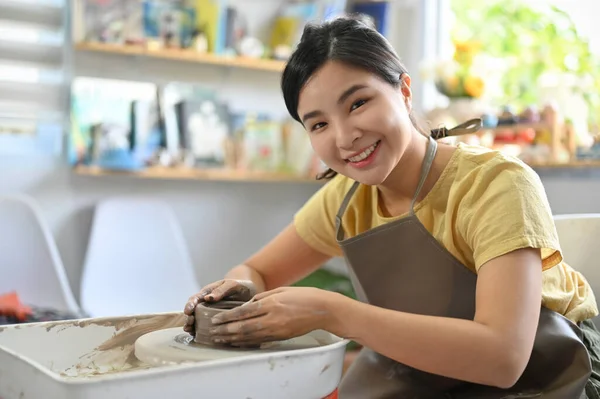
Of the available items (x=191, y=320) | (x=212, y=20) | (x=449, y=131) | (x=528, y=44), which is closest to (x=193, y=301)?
(x=191, y=320)

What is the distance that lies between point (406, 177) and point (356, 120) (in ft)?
0.58

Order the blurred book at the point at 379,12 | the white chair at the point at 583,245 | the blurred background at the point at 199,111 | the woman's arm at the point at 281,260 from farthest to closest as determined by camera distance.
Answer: the blurred book at the point at 379,12
the blurred background at the point at 199,111
the woman's arm at the point at 281,260
the white chair at the point at 583,245

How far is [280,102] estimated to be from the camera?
344cm

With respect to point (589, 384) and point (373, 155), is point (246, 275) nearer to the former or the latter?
point (373, 155)

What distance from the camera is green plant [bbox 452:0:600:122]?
280 cm

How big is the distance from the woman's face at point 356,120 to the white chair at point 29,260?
1726mm

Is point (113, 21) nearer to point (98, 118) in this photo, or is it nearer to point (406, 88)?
point (98, 118)

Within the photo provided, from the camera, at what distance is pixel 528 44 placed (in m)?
3.02

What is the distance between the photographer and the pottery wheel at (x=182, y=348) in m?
0.97

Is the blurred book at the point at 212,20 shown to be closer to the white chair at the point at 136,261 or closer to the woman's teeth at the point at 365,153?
the white chair at the point at 136,261

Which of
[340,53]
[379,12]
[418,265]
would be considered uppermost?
[379,12]

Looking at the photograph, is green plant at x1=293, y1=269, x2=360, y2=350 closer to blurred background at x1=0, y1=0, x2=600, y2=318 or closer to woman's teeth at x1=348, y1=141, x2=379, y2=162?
blurred background at x1=0, y1=0, x2=600, y2=318

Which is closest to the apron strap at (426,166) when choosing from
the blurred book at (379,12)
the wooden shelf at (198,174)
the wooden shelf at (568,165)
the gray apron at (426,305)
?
the gray apron at (426,305)

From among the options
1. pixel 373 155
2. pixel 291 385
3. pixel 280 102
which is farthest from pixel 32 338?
pixel 280 102
